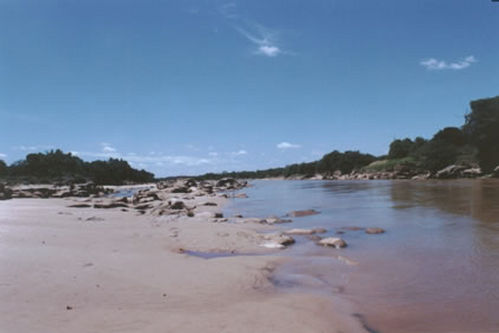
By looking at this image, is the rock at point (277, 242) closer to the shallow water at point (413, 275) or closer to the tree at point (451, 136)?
the shallow water at point (413, 275)

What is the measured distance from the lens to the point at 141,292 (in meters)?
5.54

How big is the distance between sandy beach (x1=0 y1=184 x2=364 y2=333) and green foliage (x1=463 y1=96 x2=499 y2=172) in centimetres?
6443

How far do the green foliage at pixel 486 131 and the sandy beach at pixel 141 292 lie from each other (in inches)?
2537

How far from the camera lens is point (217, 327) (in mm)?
4312

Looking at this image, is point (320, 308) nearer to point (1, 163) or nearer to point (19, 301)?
point (19, 301)

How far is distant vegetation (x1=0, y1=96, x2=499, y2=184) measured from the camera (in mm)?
59594

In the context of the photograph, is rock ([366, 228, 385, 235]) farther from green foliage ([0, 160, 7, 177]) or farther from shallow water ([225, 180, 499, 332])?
green foliage ([0, 160, 7, 177])

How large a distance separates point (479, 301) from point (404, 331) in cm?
206

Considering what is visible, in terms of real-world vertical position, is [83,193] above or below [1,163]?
below

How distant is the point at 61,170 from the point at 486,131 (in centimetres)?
10116

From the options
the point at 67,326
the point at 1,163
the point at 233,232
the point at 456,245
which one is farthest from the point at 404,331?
the point at 1,163

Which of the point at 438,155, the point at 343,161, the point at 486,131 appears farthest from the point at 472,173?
the point at 343,161

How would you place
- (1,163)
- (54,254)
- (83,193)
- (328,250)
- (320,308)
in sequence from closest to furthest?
(320,308) → (54,254) → (328,250) → (83,193) → (1,163)

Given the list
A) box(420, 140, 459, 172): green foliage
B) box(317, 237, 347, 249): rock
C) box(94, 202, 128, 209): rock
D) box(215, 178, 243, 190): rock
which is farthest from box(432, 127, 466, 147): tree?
box(317, 237, 347, 249): rock
